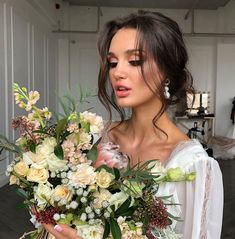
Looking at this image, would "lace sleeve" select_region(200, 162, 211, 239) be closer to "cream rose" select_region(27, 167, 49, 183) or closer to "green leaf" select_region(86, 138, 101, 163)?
"green leaf" select_region(86, 138, 101, 163)

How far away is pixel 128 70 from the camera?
3.02 feet

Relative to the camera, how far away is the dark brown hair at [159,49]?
93cm

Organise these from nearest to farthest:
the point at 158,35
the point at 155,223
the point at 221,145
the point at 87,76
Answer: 1. the point at 155,223
2. the point at 158,35
3. the point at 221,145
4. the point at 87,76

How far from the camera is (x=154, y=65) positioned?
0.95m

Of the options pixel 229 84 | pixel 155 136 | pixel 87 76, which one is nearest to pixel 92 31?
pixel 87 76

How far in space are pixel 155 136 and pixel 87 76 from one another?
26.2 feet

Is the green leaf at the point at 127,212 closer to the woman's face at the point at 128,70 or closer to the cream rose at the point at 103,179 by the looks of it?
the cream rose at the point at 103,179

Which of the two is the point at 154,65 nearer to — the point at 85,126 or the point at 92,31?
the point at 85,126

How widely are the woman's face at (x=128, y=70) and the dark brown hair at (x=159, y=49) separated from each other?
14mm

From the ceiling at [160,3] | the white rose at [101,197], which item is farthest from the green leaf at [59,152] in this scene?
the ceiling at [160,3]

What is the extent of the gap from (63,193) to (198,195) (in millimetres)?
369

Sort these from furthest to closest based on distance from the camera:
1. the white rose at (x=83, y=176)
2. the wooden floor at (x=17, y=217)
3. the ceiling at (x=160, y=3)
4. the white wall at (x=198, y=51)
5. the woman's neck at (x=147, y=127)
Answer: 1. the white wall at (x=198, y=51)
2. the ceiling at (x=160, y=3)
3. the wooden floor at (x=17, y=217)
4. the woman's neck at (x=147, y=127)
5. the white rose at (x=83, y=176)

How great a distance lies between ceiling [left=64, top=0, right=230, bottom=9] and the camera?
8184 millimetres

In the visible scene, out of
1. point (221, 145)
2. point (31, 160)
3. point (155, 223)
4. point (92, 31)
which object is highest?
point (92, 31)
